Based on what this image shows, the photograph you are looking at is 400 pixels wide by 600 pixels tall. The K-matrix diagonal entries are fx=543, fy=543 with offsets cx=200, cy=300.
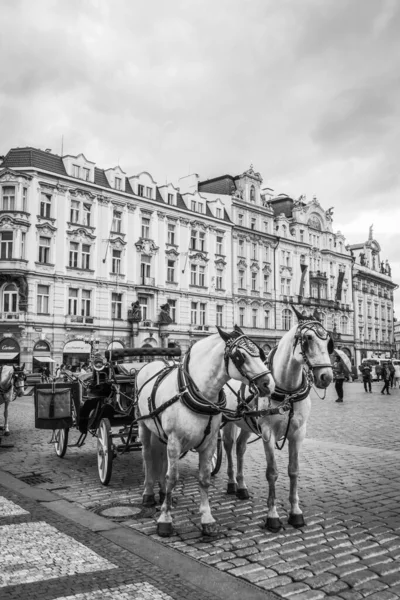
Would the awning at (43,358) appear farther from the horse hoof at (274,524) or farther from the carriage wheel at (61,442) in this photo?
the horse hoof at (274,524)

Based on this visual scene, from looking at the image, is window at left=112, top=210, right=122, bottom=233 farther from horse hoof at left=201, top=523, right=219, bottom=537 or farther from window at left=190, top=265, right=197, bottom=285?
horse hoof at left=201, top=523, right=219, bottom=537

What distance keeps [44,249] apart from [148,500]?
33.3m

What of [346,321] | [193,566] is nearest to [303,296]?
[346,321]

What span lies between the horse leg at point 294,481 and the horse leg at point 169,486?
4.33 ft

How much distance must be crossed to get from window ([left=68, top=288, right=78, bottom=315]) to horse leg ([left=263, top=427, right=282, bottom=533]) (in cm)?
3432

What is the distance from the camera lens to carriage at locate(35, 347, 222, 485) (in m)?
8.30

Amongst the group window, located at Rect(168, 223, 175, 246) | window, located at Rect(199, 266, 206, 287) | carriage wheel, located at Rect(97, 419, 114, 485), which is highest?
window, located at Rect(168, 223, 175, 246)

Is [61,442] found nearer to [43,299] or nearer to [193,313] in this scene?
[43,299]

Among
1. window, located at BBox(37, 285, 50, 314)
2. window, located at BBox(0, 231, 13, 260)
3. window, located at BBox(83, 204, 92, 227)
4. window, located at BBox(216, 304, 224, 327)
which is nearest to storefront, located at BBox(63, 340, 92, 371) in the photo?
window, located at BBox(37, 285, 50, 314)

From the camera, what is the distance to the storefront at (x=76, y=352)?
37844 millimetres

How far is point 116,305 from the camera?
41.6m

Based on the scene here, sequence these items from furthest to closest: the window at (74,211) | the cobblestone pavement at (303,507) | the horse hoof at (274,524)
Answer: the window at (74,211) < the horse hoof at (274,524) < the cobblestone pavement at (303,507)

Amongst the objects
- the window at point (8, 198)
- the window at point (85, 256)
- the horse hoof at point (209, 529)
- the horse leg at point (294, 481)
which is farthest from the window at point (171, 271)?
the horse hoof at point (209, 529)

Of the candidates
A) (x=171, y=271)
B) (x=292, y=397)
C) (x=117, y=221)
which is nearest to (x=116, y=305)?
(x=171, y=271)
